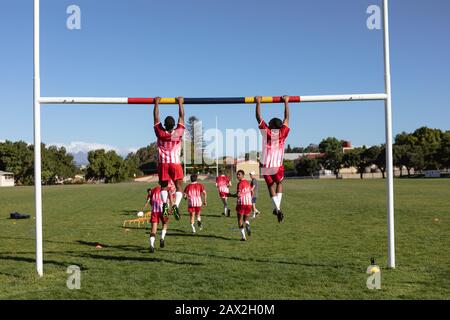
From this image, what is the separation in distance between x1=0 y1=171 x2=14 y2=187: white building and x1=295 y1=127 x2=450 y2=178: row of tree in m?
72.2

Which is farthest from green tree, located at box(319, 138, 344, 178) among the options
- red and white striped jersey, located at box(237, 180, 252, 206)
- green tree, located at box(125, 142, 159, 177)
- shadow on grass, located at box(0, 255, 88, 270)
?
shadow on grass, located at box(0, 255, 88, 270)

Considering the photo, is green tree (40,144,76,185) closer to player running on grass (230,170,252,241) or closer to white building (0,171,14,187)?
white building (0,171,14,187)

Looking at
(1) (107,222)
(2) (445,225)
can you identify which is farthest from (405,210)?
(1) (107,222)

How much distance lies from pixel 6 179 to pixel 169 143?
102066 millimetres

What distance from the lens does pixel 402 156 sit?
9862cm

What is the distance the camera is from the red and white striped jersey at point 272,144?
797 centimetres

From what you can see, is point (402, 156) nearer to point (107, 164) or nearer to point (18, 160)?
point (107, 164)

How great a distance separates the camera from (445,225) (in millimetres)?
16203

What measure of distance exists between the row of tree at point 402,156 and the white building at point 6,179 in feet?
237

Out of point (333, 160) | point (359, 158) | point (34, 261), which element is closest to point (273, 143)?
point (34, 261)

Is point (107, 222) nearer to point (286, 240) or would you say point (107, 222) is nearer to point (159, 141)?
point (286, 240)

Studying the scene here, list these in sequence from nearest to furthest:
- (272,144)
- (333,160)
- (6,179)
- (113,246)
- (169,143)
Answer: (272,144) → (169,143) → (113,246) → (6,179) → (333,160)

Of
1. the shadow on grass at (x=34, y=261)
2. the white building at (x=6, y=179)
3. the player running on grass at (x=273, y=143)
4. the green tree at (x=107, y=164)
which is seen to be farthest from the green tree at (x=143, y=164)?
the player running on grass at (x=273, y=143)

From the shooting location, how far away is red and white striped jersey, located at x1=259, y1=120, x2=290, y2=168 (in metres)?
7.97
